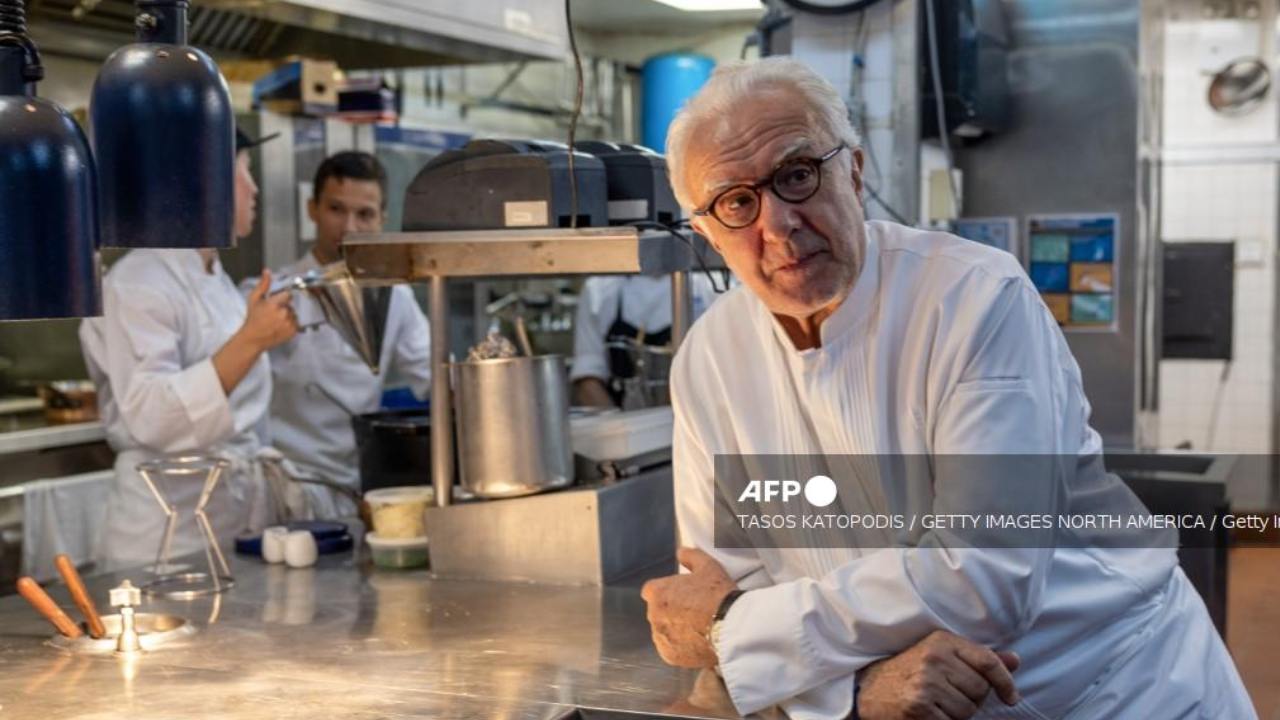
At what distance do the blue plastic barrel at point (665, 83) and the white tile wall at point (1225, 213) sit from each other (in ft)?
8.47

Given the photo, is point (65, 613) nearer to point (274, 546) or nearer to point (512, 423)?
point (274, 546)

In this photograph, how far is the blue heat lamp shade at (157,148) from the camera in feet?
4.75

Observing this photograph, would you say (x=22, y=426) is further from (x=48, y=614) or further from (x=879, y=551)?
(x=879, y=551)

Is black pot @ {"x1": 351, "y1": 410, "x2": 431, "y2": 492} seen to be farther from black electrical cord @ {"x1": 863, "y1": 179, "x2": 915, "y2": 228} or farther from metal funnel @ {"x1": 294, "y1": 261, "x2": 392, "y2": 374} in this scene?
black electrical cord @ {"x1": 863, "y1": 179, "x2": 915, "y2": 228}

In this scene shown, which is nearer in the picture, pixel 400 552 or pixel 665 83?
pixel 400 552

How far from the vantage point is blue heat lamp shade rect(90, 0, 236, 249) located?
145 cm

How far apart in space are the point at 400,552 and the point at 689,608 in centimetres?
89

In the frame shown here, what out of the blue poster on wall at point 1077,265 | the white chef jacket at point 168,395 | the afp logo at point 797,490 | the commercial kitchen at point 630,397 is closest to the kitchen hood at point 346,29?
the commercial kitchen at point 630,397

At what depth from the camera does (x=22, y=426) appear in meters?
3.82

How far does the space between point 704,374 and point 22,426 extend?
2.68m

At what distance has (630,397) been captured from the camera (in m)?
2.89

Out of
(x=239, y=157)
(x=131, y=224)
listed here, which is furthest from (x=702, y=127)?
(x=239, y=157)

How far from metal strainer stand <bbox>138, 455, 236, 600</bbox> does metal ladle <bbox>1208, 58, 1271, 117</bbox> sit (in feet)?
21.4

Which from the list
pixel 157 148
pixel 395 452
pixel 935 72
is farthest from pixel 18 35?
pixel 935 72
